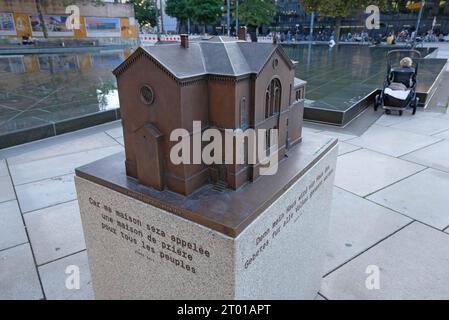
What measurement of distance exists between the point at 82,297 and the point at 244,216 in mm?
2156

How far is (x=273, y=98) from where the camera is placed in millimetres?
1939

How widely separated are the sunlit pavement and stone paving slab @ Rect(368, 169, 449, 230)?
1 cm

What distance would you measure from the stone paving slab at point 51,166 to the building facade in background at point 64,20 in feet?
119

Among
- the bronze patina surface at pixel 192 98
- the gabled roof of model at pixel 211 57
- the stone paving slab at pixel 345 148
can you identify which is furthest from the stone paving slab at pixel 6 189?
the stone paving slab at pixel 345 148

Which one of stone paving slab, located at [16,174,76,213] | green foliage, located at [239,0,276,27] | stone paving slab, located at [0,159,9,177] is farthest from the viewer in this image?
green foliage, located at [239,0,276,27]

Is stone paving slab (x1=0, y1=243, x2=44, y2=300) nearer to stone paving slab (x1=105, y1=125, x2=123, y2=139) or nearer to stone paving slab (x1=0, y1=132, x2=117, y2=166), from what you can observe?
stone paving slab (x1=0, y1=132, x2=117, y2=166)

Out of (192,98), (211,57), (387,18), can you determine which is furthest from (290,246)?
(387,18)

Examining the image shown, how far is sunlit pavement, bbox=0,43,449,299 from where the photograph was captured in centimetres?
309

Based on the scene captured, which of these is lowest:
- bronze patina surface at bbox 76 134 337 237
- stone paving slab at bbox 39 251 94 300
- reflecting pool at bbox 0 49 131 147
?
stone paving slab at bbox 39 251 94 300

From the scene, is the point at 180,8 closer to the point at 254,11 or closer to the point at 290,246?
the point at 254,11

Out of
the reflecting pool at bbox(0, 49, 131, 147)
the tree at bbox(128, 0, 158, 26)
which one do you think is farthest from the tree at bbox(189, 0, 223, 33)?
the reflecting pool at bbox(0, 49, 131, 147)

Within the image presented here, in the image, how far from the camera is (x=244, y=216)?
1595mm

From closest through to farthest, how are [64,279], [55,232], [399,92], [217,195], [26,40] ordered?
[217,195] < [64,279] < [55,232] < [399,92] < [26,40]

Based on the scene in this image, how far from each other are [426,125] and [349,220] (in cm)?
550
